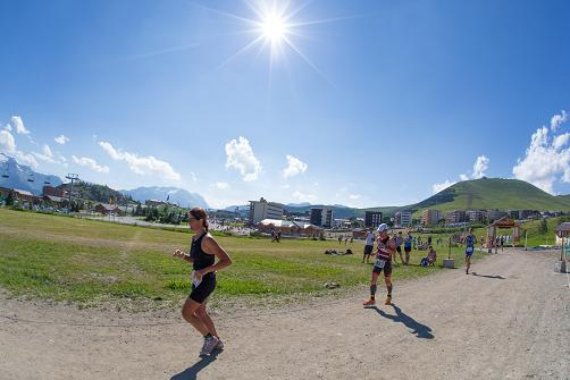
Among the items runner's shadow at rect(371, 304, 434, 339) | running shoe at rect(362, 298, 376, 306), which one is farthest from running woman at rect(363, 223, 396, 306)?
runner's shadow at rect(371, 304, 434, 339)

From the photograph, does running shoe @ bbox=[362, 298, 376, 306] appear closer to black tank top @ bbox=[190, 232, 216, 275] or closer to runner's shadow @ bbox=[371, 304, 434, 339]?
runner's shadow @ bbox=[371, 304, 434, 339]

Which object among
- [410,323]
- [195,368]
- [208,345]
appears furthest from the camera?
[410,323]

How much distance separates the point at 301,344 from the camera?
6.94 m

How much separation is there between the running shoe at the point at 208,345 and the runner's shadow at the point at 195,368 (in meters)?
0.08

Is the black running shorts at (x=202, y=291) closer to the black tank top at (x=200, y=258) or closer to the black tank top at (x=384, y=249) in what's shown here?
the black tank top at (x=200, y=258)

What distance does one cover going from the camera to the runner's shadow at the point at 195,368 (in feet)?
17.2

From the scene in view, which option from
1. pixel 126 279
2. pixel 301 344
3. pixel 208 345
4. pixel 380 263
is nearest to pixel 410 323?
pixel 380 263

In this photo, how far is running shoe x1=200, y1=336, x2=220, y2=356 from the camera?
20.2 feet

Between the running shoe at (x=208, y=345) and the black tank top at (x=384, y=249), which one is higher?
the black tank top at (x=384, y=249)

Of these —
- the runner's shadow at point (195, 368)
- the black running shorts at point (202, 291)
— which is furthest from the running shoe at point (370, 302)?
the black running shorts at point (202, 291)

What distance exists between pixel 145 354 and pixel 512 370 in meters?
5.62

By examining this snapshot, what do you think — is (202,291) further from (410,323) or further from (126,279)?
(126,279)

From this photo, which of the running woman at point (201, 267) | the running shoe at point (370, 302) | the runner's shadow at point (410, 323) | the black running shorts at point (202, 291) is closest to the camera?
the running woman at point (201, 267)

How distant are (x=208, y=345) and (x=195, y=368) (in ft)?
2.09
